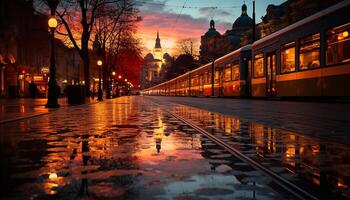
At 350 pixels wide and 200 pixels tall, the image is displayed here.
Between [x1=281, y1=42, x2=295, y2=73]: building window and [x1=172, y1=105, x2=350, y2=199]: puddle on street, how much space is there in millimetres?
13512

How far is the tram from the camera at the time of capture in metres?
18.9

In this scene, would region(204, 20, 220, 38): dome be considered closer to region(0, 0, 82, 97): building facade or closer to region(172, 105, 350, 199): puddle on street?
region(0, 0, 82, 97): building facade

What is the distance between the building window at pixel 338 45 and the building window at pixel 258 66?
10.0m

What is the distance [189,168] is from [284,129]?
652 cm

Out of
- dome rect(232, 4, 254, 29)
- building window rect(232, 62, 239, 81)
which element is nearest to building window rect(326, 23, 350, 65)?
building window rect(232, 62, 239, 81)

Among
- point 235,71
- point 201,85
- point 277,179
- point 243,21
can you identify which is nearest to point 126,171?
point 277,179

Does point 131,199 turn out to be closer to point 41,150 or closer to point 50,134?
point 41,150

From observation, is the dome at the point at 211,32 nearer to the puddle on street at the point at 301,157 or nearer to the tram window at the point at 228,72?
the tram window at the point at 228,72

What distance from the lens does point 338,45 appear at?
62.6ft

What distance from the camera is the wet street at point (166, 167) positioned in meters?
4.77

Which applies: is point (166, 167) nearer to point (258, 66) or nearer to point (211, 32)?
point (258, 66)

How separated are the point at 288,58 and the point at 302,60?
81.8 inches

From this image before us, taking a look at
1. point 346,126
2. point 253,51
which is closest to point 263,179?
point 346,126

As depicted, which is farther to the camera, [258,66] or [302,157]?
[258,66]
